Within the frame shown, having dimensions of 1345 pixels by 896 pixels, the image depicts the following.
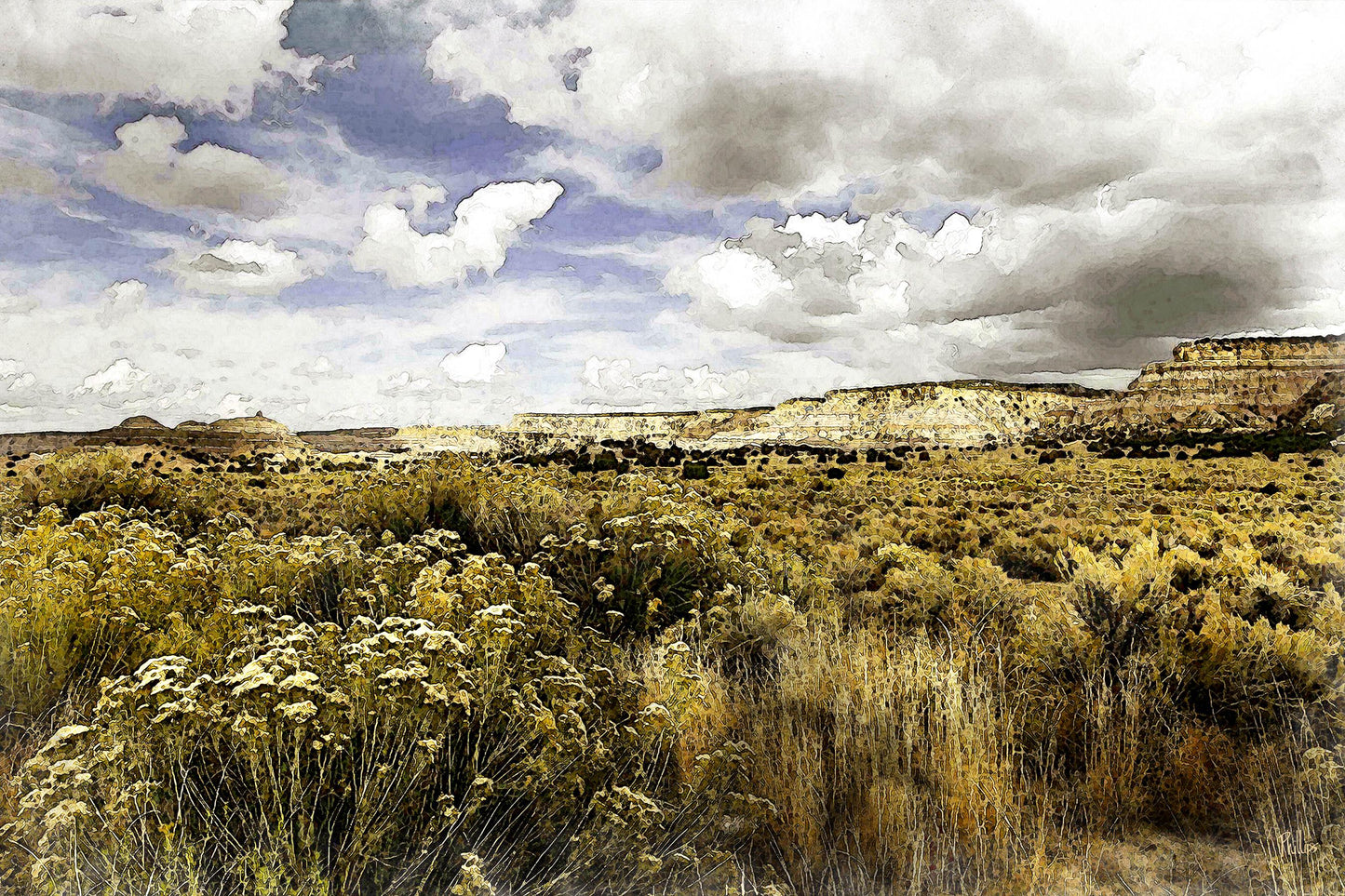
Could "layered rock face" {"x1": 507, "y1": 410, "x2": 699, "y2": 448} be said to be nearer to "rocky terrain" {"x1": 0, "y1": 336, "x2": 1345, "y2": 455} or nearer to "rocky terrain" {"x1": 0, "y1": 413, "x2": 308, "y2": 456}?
"rocky terrain" {"x1": 0, "y1": 336, "x2": 1345, "y2": 455}

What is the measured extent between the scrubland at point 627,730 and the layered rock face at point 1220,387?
309ft

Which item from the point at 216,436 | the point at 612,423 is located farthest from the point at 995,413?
the point at 216,436

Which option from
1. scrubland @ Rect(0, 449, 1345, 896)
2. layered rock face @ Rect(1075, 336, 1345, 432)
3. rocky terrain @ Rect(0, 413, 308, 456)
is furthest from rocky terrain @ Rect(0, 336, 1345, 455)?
scrubland @ Rect(0, 449, 1345, 896)

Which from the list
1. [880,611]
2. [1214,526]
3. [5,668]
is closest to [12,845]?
[5,668]

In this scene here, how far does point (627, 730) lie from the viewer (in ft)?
9.99

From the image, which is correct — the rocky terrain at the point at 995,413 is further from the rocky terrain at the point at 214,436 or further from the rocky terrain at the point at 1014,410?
the rocky terrain at the point at 214,436

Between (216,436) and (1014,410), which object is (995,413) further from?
(216,436)

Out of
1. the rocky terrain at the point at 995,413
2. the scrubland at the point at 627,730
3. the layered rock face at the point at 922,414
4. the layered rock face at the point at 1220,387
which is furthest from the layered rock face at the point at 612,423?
the scrubland at the point at 627,730

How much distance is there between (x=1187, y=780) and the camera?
10.9ft

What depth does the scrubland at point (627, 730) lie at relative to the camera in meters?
2.45

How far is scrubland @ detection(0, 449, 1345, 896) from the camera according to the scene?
8.05 ft

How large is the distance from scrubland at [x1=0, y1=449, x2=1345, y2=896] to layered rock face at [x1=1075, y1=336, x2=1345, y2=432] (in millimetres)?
94286

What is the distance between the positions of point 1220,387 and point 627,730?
393ft

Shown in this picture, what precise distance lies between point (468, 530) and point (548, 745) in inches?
216
